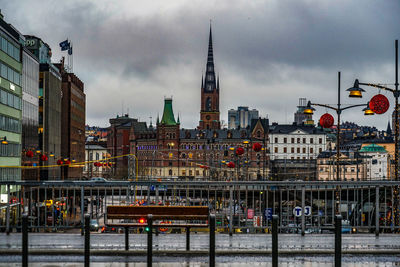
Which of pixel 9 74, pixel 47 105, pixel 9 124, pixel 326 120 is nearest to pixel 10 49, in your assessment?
pixel 9 74

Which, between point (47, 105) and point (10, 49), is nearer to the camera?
point (10, 49)

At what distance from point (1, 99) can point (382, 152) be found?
423 ft

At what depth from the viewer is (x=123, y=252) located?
14156 mm

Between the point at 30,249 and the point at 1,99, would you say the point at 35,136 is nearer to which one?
the point at 1,99

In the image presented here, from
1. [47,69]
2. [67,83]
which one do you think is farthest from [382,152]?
[47,69]

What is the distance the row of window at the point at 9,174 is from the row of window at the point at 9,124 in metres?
3.97

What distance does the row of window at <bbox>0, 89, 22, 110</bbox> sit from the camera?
64.1 meters

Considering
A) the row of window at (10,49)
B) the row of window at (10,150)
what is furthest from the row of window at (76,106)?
the row of window at (10,49)

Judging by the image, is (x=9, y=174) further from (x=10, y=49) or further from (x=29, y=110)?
(x=29, y=110)

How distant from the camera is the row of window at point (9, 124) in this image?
64.3 m

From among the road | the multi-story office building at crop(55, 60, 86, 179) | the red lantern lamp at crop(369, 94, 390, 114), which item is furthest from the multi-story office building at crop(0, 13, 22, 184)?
the road

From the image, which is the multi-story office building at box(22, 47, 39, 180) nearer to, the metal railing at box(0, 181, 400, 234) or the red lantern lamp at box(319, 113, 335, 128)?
the red lantern lamp at box(319, 113, 335, 128)

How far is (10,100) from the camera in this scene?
67.9m

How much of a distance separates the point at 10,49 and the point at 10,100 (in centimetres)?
525
